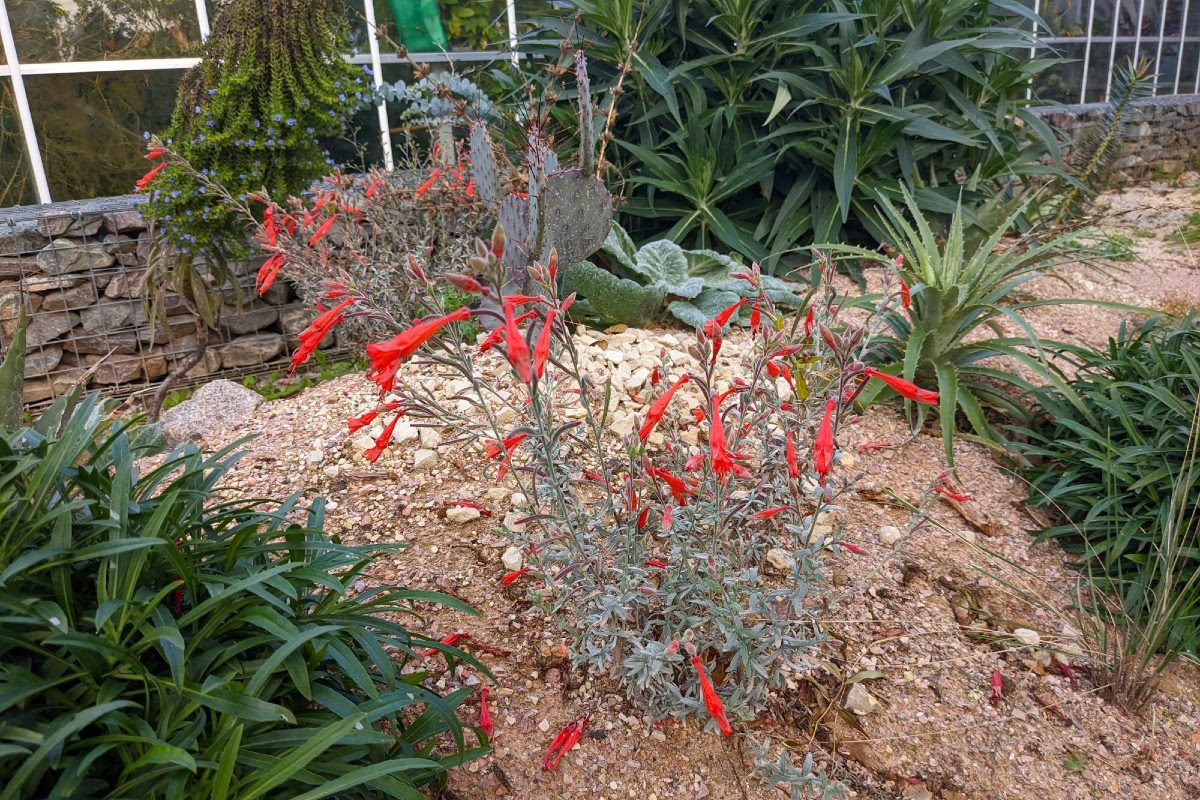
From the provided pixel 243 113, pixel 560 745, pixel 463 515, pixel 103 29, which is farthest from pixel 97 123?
pixel 560 745

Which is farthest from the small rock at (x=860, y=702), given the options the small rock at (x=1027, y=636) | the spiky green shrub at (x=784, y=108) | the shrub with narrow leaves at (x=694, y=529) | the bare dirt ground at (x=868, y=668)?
the spiky green shrub at (x=784, y=108)

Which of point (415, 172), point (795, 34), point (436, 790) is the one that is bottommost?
point (436, 790)

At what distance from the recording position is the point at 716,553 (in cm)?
144

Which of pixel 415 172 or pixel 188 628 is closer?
pixel 188 628

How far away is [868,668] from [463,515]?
0.98 meters

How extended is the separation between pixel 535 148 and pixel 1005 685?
1.70m

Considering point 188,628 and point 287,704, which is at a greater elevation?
point 188,628

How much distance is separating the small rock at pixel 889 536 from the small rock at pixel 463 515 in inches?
39.7

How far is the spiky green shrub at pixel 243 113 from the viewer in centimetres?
329

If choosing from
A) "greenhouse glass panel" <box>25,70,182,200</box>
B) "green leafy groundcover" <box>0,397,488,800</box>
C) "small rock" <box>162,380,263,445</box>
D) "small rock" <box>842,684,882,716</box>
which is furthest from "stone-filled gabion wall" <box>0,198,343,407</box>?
"small rock" <box>842,684,882,716</box>

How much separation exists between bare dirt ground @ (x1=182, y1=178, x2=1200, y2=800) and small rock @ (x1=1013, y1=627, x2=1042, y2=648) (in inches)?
0.9

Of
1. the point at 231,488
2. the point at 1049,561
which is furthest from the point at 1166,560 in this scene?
the point at 231,488

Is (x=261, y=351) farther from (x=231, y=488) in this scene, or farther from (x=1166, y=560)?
(x=1166, y=560)

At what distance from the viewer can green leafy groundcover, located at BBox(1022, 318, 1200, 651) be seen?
206cm
